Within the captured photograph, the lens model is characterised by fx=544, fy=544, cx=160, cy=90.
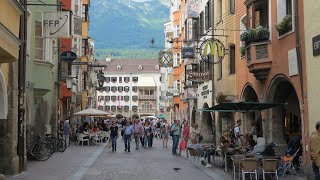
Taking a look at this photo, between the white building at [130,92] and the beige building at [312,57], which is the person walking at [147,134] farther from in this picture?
the white building at [130,92]

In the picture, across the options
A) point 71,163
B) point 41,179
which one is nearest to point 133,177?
point 41,179

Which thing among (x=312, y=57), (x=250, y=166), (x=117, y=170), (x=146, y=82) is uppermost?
(x=146, y=82)

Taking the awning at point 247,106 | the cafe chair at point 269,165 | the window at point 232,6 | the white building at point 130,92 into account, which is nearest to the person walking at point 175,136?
the window at point 232,6

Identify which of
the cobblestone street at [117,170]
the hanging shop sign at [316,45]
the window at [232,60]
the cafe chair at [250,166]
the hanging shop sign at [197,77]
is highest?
the window at [232,60]

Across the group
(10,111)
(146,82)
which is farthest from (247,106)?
(146,82)

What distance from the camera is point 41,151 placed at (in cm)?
2302

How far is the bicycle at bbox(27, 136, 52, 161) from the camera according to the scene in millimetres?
22656

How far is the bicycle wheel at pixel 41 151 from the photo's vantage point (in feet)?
74.7

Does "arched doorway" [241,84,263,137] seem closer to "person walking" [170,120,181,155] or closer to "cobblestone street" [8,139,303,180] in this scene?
"person walking" [170,120,181,155]

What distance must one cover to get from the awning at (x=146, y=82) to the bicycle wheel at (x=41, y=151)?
10835 cm

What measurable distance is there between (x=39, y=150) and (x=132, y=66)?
114345 millimetres

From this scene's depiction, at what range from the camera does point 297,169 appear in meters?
18.6

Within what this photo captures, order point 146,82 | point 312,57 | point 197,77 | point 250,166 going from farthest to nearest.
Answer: point 146,82, point 197,77, point 312,57, point 250,166

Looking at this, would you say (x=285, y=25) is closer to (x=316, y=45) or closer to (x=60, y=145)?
(x=316, y=45)
